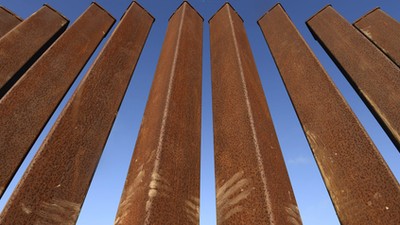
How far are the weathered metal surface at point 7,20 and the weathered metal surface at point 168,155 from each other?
206 centimetres

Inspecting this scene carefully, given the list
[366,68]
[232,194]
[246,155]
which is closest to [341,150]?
[246,155]

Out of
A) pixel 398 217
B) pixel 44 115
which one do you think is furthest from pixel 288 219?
pixel 44 115

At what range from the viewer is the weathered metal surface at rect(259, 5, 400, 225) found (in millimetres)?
1395

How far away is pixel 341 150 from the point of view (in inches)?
65.6

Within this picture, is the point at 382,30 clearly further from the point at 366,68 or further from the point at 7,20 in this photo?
the point at 7,20

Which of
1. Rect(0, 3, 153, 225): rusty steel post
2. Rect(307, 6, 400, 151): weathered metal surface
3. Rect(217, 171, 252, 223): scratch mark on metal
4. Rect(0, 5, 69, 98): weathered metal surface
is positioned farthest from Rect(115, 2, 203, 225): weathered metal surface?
Rect(307, 6, 400, 151): weathered metal surface

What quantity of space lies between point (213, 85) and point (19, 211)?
163 centimetres

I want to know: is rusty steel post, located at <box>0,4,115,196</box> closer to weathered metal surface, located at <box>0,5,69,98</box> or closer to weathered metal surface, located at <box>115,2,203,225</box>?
weathered metal surface, located at <box>0,5,69,98</box>

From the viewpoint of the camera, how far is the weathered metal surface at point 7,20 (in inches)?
124

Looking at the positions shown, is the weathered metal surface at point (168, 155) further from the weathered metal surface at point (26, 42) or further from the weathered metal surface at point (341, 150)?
the weathered metal surface at point (26, 42)

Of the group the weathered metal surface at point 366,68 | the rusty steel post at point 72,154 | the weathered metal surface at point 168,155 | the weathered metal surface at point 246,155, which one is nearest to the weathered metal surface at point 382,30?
the weathered metal surface at point 366,68

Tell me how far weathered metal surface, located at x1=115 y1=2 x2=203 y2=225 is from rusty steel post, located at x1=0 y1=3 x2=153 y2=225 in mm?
242

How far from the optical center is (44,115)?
1.91 m

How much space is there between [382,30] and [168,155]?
8.67 feet
